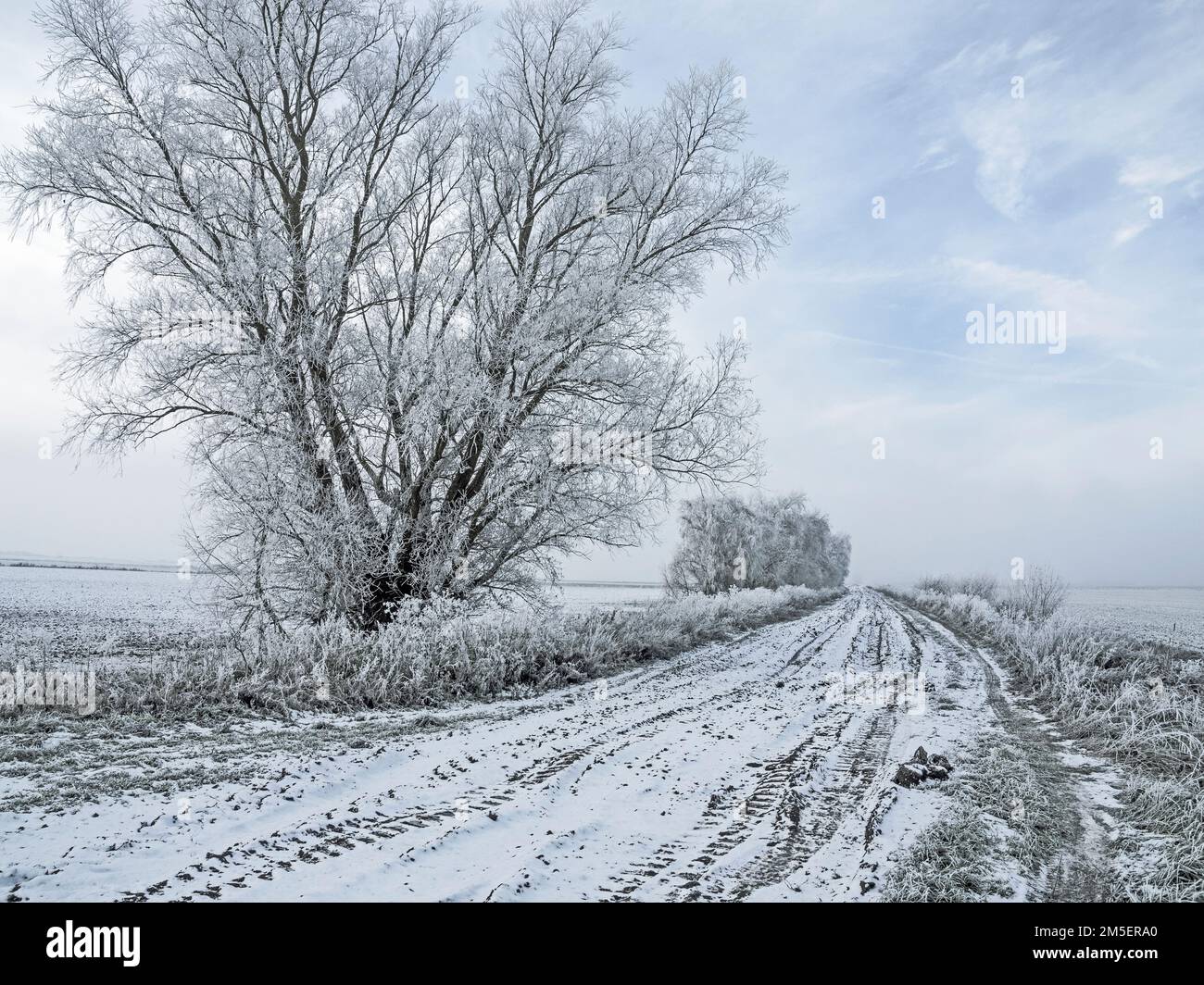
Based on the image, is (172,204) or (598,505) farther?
(598,505)

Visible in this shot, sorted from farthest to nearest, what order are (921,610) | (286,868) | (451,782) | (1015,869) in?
(921,610)
(451,782)
(1015,869)
(286,868)

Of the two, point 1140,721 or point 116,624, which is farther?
point 116,624

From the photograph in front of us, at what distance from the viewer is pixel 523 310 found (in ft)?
38.9

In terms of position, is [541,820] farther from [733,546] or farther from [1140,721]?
[733,546]

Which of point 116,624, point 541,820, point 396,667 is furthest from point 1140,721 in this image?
point 116,624

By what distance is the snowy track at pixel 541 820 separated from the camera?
327 cm

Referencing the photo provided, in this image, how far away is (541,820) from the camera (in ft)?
13.6

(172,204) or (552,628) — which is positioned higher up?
(172,204)

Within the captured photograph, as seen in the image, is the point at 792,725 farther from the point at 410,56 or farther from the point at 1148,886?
the point at 410,56

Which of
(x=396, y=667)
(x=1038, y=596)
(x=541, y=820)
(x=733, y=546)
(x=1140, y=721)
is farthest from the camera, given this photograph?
(x=733, y=546)

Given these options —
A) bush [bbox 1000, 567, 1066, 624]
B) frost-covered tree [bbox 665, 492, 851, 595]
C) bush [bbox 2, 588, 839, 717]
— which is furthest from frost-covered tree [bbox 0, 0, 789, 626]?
frost-covered tree [bbox 665, 492, 851, 595]
